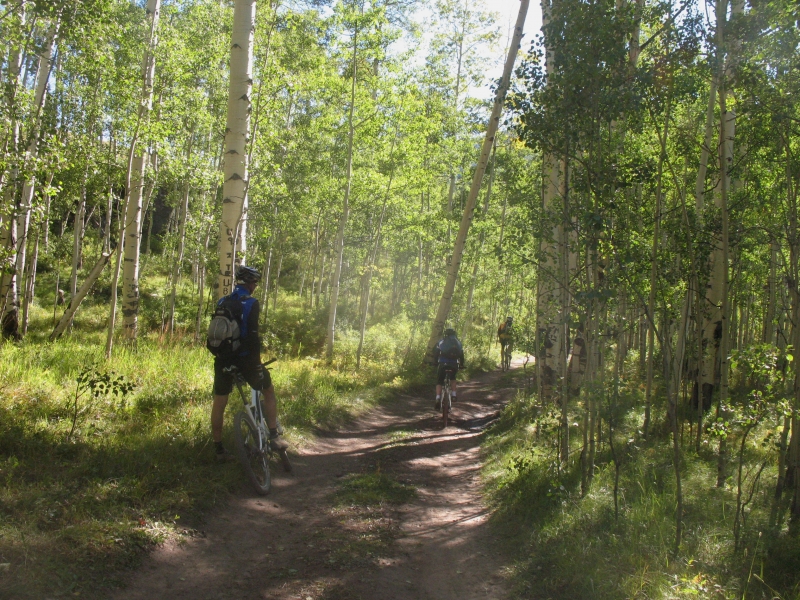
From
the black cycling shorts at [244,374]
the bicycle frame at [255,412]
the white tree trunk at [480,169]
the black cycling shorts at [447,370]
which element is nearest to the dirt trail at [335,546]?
the bicycle frame at [255,412]

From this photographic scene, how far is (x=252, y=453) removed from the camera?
550 centimetres

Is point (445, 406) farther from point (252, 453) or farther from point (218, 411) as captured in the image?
point (218, 411)

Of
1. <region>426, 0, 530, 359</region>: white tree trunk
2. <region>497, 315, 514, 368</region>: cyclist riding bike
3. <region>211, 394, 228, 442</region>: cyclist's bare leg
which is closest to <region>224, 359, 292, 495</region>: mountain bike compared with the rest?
<region>211, 394, 228, 442</region>: cyclist's bare leg

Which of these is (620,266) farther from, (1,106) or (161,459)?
(1,106)

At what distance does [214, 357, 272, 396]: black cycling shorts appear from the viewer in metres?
5.36

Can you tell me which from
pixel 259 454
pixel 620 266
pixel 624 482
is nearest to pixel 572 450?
pixel 624 482

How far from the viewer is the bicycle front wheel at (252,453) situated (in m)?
5.33

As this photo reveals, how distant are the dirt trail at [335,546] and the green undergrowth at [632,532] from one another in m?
0.35

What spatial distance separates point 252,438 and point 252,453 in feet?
0.48

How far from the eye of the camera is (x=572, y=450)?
7.25m

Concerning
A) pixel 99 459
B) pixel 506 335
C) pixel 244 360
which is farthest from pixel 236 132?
pixel 506 335

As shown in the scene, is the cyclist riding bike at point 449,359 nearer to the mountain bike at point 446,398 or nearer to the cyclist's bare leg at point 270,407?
the mountain bike at point 446,398

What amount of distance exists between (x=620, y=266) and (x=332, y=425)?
560 cm

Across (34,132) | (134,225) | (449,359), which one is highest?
(34,132)
